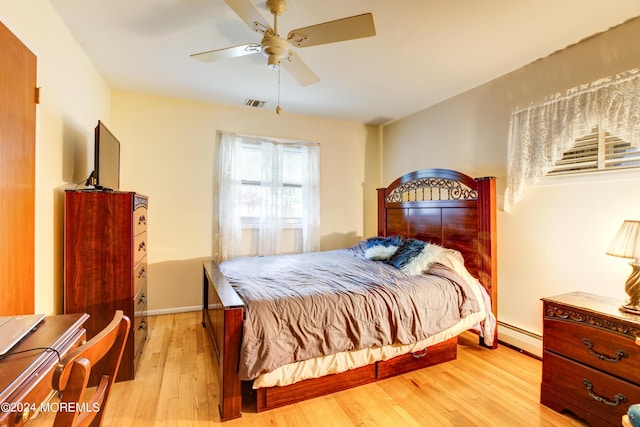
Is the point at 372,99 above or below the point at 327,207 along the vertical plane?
above

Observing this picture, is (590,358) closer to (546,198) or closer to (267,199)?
(546,198)

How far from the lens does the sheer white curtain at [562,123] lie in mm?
1996

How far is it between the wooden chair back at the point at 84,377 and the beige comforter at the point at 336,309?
32.3 inches

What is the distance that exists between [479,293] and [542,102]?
5.65ft

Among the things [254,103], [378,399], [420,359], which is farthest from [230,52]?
[420,359]

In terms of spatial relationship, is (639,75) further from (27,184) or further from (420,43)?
(27,184)

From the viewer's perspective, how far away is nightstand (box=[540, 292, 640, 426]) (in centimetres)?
159

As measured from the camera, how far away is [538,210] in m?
2.58

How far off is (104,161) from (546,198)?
3.61 m

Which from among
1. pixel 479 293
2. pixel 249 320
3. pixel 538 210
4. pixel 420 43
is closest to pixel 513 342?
pixel 479 293

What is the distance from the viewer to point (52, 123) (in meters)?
1.99

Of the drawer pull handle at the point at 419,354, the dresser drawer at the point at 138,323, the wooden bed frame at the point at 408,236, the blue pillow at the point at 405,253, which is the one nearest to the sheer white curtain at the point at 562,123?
the wooden bed frame at the point at 408,236

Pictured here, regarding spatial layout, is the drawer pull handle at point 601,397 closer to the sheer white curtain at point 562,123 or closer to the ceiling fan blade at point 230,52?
the sheer white curtain at point 562,123

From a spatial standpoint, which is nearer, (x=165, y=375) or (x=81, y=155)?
(x=165, y=375)
